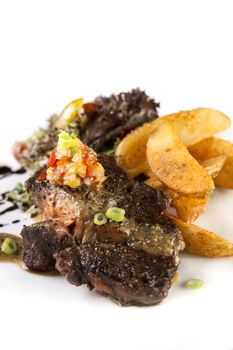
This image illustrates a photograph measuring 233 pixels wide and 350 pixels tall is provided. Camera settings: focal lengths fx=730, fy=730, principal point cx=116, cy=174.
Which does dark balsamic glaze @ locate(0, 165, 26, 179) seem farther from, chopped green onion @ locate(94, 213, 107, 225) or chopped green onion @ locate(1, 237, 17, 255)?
chopped green onion @ locate(94, 213, 107, 225)

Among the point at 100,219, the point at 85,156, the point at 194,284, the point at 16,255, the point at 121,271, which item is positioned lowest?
the point at 194,284

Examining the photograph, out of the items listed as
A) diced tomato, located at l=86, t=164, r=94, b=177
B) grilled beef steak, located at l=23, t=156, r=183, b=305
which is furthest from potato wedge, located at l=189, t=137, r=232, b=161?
diced tomato, located at l=86, t=164, r=94, b=177

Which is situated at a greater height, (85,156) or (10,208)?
(85,156)

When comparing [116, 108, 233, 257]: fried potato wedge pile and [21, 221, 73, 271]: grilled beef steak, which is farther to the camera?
[116, 108, 233, 257]: fried potato wedge pile

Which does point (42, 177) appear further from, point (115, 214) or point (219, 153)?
point (219, 153)

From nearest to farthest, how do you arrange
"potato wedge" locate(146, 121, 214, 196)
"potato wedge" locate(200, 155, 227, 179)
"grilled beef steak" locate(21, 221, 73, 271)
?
"grilled beef steak" locate(21, 221, 73, 271)
"potato wedge" locate(146, 121, 214, 196)
"potato wedge" locate(200, 155, 227, 179)

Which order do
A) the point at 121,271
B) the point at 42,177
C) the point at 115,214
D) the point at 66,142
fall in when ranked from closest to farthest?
the point at 121,271
the point at 115,214
the point at 66,142
the point at 42,177

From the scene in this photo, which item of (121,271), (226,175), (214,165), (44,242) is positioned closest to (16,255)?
(44,242)
